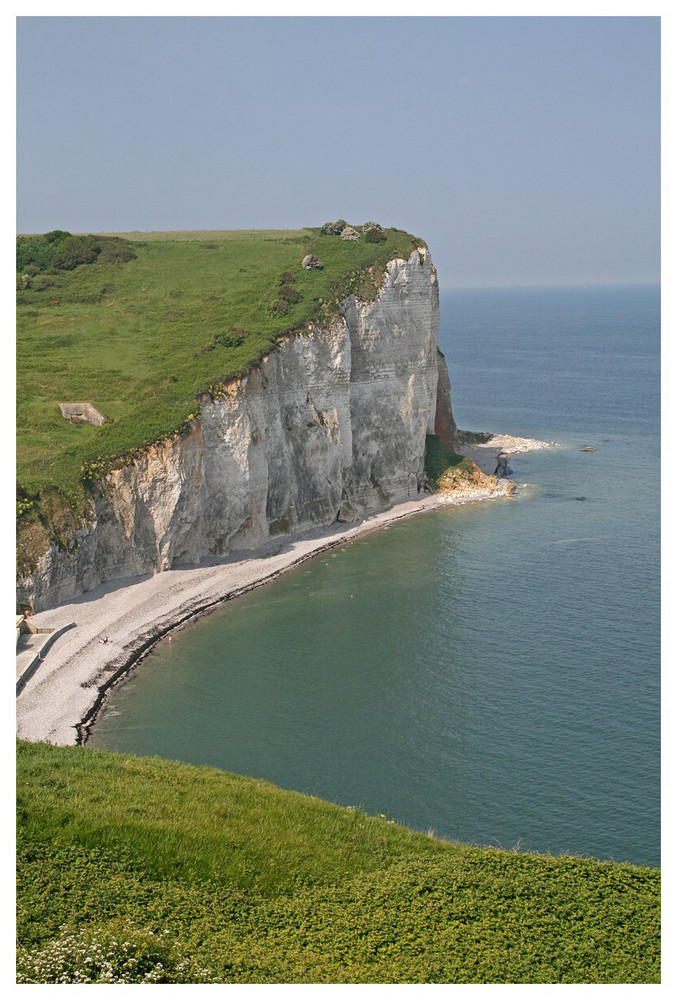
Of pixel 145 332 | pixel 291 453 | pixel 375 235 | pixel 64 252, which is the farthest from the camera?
pixel 64 252

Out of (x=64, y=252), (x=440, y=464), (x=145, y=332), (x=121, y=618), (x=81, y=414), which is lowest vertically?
(x=121, y=618)

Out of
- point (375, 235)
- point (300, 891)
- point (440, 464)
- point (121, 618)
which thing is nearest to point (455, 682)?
point (121, 618)

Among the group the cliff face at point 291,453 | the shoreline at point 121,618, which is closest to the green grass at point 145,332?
the cliff face at point 291,453

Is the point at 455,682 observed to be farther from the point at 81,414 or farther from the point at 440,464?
the point at 440,464

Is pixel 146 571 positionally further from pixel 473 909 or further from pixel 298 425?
pixel 473 909

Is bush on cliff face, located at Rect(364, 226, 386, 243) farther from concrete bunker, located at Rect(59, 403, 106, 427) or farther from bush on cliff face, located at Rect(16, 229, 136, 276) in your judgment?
concrete bunker, located at Rect(59, 403, 106, 427)
